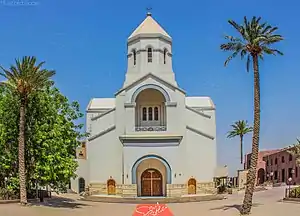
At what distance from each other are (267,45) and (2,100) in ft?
67.8

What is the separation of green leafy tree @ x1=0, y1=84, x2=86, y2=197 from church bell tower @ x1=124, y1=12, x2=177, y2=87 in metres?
15.2

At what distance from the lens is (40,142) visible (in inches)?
1468

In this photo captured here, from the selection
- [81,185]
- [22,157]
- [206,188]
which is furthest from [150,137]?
[22,157]

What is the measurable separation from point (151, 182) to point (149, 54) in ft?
45.9

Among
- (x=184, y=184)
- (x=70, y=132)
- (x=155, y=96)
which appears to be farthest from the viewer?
(x=155, y=96)

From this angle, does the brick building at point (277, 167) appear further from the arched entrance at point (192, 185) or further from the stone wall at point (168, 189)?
the arched entrance at point (192, 185)

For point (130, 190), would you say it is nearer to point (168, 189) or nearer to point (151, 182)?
point (151, 182)

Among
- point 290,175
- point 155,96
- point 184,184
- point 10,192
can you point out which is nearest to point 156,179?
point 184,184

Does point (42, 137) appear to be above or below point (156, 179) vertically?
above

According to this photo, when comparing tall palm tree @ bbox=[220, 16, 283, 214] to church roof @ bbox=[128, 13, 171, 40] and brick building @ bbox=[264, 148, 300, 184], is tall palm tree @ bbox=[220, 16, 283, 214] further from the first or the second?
brick building @ bbox=[264, 148, 300, 184]

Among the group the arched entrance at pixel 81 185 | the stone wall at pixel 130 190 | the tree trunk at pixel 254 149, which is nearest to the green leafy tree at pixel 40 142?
the stone wall at pixel 130 190

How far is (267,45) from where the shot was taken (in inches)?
1348

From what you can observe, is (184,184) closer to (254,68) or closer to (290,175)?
(254,68)

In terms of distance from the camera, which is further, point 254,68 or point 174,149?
point 174,149
